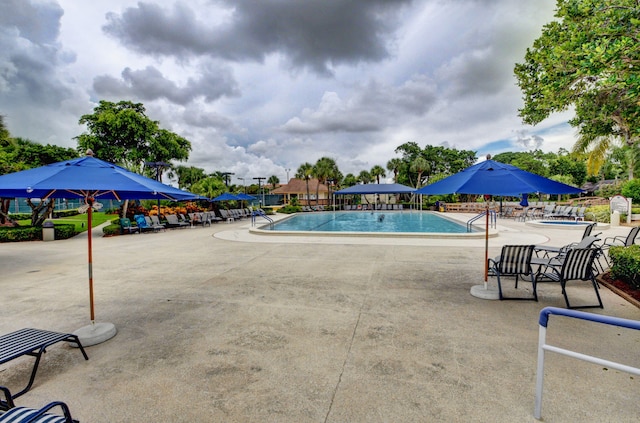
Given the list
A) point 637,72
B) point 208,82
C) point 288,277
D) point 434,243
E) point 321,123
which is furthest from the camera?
point 321,123

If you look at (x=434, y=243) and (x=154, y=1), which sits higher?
(x=154, y=1)

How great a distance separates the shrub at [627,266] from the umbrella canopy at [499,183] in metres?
1.96

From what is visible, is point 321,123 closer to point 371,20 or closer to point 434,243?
point 371,20

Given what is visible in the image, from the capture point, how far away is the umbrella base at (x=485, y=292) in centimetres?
498

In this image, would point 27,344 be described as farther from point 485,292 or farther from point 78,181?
point 485,292

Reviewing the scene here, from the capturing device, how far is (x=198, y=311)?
4.55 metres

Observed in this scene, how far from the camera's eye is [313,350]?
3.34 m

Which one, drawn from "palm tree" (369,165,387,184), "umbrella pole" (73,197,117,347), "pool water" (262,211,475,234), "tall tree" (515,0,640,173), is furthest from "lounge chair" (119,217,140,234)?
"palm tree" (369,165,387,184)

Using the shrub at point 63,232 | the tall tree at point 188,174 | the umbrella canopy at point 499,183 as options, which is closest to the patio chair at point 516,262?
the umbrella canopy at point 499,183

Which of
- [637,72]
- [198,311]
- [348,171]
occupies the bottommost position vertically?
[198,311]

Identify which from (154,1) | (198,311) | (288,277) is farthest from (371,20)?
(198,311)

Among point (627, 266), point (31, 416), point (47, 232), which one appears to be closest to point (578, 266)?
point (627, 266)

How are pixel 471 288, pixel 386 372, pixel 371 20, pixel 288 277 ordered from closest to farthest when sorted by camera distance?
pixel 386 372, pixel 471 288, pixel 288 277, pixel 371 20

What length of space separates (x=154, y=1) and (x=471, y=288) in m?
13.9
